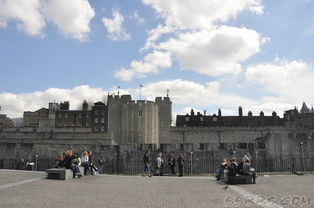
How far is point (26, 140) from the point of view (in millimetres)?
45656

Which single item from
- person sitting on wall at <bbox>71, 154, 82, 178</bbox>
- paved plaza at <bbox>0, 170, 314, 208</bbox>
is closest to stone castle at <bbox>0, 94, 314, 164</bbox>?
person sitting on wall at <bbox>71, 154, 82, 178</bbox>

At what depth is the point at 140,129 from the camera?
51.5 m

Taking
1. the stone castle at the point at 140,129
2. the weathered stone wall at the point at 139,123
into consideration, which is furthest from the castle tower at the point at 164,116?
the weathered stone wall at the point at 139,123

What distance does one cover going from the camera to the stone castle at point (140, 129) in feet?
116

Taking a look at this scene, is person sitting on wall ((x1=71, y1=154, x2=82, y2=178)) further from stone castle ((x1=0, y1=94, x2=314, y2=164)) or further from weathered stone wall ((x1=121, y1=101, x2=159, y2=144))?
weathered stone wall ((x1=121, y1=101, x2=159, y2=144))

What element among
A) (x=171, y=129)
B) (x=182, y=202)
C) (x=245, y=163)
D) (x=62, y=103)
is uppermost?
(x=62, y=103)

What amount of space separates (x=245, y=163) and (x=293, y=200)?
15.3 feet

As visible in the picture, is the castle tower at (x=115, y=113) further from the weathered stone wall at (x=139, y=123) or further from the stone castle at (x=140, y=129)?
the weathered stone wall at (x=139, y=123)

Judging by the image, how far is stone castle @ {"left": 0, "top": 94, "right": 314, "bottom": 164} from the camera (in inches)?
1393

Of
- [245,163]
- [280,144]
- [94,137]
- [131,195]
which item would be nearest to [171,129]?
[94,137]

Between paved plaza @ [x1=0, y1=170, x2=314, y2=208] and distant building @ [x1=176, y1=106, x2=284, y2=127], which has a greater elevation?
distant building @ [x1=176, y1=106, x2=284, y2=127]

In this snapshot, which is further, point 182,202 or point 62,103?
point 62,103

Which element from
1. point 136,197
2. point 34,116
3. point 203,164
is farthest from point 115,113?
point 136,197

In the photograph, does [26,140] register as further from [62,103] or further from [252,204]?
[252,204]
